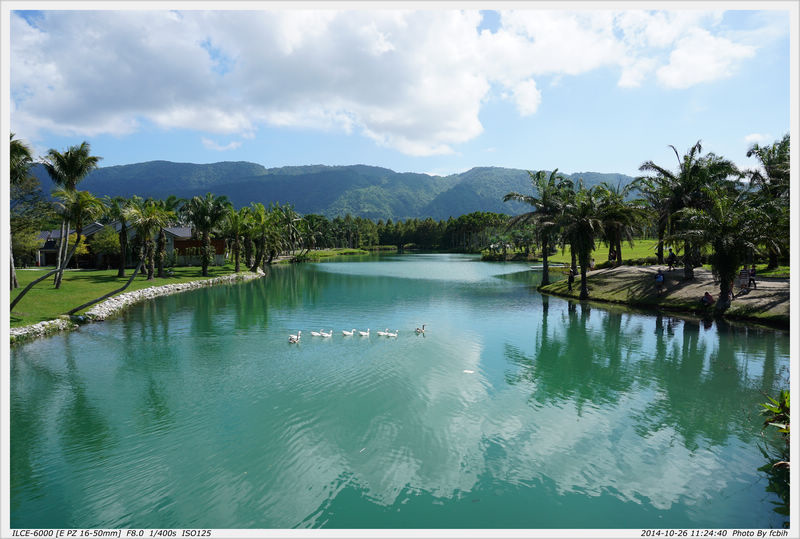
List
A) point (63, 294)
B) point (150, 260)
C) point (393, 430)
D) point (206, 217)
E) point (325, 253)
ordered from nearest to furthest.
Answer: point (393, 430) → point (63, 294) → point (150, 260) → point (206, 217) → point (325, 253)

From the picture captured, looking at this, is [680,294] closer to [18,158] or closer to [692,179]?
[692,179]

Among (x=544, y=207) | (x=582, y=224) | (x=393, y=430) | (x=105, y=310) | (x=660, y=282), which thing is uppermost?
(x=544, y=207)

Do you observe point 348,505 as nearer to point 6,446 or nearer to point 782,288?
point 6,446

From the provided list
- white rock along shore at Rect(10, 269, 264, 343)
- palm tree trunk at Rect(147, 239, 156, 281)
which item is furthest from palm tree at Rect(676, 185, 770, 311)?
palm tree trunk at Rect(147, 239, 156, 281)

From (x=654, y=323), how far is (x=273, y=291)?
1453 inches

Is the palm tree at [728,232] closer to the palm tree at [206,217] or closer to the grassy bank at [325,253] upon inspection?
the palm tree at [206,217]

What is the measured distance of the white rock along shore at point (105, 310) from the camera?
75.0 ft

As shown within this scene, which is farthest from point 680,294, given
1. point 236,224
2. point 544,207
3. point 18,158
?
point 236,224

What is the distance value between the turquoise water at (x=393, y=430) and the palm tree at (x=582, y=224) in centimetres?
1263

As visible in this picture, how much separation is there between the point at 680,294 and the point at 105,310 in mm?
43784

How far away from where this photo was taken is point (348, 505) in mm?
8977

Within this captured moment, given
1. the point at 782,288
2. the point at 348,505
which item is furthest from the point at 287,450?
the point at 782,288

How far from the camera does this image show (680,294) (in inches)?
1291

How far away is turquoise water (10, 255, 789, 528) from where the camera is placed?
8914 mm
